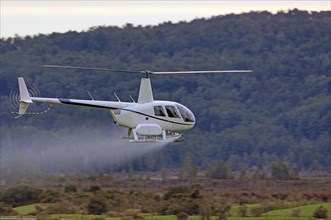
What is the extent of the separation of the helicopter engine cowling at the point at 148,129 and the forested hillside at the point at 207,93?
37316mm

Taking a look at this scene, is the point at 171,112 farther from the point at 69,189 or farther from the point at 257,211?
the point at 69,189

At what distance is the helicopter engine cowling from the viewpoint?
54.3m

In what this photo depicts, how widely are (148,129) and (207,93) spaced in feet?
353

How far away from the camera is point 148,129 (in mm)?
54406

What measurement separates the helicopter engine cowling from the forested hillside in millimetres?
37316

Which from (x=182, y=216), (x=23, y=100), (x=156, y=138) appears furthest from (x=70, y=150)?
(x=156, y=138)

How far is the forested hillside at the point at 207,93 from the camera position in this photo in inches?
4727

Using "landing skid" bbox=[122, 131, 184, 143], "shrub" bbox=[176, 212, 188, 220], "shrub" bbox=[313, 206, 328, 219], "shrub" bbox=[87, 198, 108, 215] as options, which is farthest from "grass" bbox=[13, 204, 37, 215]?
"shrub" bbox=[313, 206, 328, 219]

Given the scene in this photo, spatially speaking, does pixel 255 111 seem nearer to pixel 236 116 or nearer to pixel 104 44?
pixel 236 116

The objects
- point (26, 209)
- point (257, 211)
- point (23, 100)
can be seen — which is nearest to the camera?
point (23, 100)

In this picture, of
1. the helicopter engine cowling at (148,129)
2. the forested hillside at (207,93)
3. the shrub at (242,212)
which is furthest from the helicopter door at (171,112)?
the forested hillside at (207,93)

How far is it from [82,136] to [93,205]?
40.3 metres

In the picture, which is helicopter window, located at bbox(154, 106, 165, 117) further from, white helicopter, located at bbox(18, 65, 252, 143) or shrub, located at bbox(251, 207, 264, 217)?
shrub, located at bbox(251, 207, 264, 217)

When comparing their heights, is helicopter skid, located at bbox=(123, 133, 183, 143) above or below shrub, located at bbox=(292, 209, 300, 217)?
above
